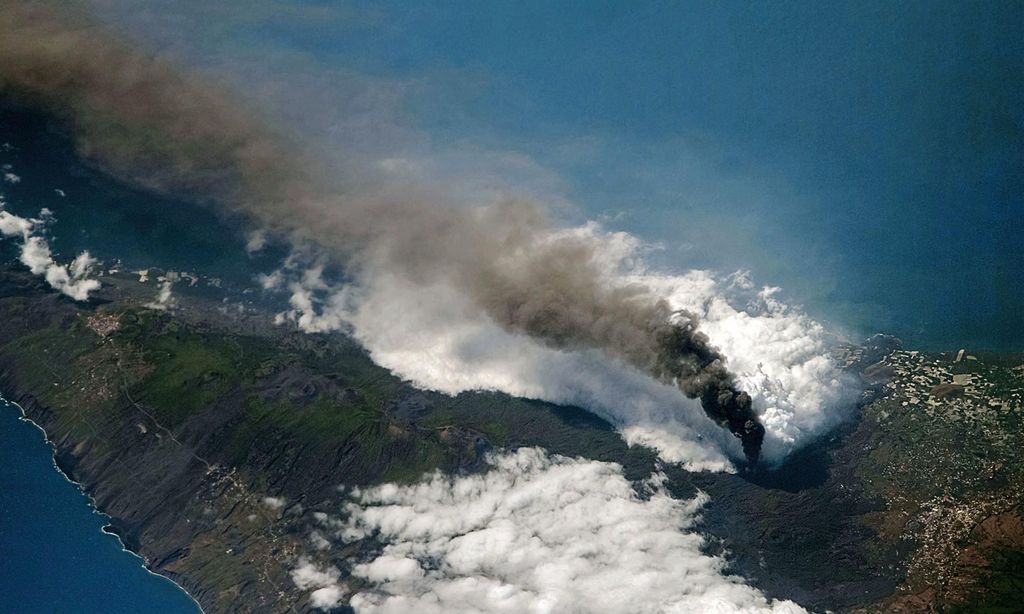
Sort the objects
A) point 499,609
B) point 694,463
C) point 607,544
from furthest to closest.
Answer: point 694,463 → point 607,544 → point 499,609

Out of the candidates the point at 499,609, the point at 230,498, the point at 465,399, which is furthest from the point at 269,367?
the point at 499,609

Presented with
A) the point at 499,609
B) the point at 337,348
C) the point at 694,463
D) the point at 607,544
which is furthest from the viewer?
the point at 337,348

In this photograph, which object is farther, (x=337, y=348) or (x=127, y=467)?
(x=337, y=348)

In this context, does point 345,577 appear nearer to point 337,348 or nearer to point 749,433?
point 337,348

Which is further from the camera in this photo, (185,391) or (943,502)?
(185,391)

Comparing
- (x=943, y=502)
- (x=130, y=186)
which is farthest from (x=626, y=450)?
(x=130, y=186)

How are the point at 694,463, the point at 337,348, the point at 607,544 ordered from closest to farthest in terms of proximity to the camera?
the point at 607,544 < the point at 694,463 < the point at 337,348

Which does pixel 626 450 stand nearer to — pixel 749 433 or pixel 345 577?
pixel 749 433

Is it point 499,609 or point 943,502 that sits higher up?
point 943,502

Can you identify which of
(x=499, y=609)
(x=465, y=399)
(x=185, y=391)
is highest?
(x=465, y=399)
